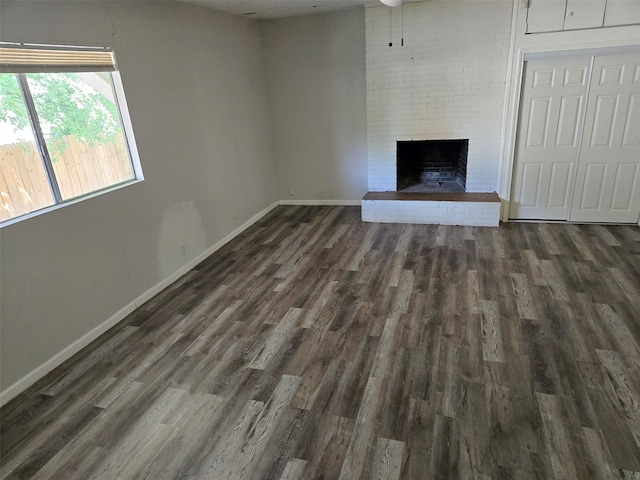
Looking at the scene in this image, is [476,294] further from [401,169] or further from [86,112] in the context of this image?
[86,112]

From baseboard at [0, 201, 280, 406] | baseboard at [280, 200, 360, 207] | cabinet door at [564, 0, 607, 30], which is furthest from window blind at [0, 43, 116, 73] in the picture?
cabinet door at [564, 0, 607, 30]

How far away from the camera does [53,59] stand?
2.71 metres

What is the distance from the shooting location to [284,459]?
2.03m

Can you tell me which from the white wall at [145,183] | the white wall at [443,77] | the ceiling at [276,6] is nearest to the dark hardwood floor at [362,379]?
the white wall at [145,183]

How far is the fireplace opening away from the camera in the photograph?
5.53 metres

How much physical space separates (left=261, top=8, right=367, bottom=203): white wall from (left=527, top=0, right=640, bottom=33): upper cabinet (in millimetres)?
2042

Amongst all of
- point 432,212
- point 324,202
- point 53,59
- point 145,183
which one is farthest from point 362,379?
point 324,202

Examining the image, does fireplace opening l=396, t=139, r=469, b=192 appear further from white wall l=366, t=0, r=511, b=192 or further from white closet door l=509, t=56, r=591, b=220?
white closet door l=509, t=56, r=591, b=220

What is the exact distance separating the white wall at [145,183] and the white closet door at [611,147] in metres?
4.14

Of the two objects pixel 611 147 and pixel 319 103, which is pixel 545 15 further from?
pixel 319 103

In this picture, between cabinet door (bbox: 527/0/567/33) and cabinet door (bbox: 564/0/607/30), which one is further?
cabinet door (bbox: 527/0/567/33)

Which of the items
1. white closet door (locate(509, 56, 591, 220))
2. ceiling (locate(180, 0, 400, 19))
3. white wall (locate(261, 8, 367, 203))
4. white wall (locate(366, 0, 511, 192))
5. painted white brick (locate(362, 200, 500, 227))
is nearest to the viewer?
ceiling (locate(180, 0, 400, 19))

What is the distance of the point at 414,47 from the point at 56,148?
13.4 ft

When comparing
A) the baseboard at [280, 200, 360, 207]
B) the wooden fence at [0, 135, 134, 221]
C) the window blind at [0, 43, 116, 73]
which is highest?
the window blind at [0, 43, 116, 73]
